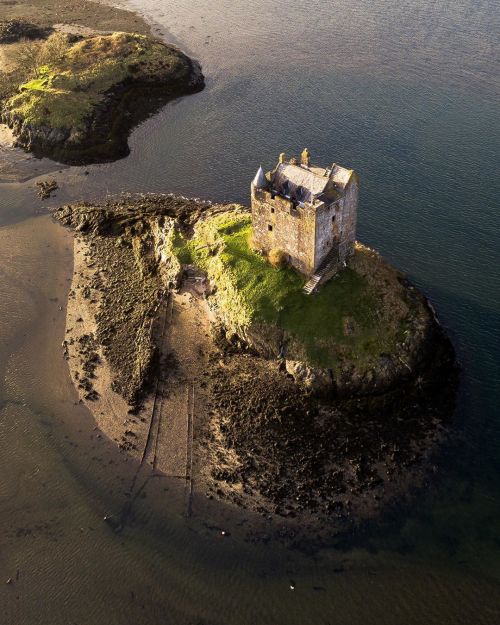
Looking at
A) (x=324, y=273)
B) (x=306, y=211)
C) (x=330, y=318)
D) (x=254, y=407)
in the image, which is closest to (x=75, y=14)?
(x=306, y=211)

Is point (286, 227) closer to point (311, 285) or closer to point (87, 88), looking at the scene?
point (311, 285)

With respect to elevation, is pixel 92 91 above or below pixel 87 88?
below

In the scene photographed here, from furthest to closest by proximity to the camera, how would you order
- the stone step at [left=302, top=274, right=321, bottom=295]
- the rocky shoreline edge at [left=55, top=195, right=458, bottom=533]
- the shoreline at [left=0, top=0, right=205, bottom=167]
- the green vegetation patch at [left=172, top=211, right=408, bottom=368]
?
the shoreline at [left=0, top=0, right=205, bottom=167] < the stone step at [left=302, top=274, right=321, bottom=295] < the green vegetation patch at [left=172, top=211, right=408, bottom=368] < the rocky shoreline edge at [left=55, top=195, right=458, bottom=533]

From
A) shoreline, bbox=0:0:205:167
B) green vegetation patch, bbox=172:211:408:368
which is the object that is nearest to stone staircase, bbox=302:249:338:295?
green vegetation patch, bbox=172:211:408:368

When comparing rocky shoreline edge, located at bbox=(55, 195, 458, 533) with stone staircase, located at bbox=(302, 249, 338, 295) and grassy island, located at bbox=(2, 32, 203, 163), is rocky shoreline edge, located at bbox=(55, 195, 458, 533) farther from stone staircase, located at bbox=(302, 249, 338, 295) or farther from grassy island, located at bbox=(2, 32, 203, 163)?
grassy island, located at bbox=(2, 32, 203, 163)

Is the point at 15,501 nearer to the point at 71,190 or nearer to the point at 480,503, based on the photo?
the point at 480,503

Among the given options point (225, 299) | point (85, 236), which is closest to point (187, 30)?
point (85, 236)
